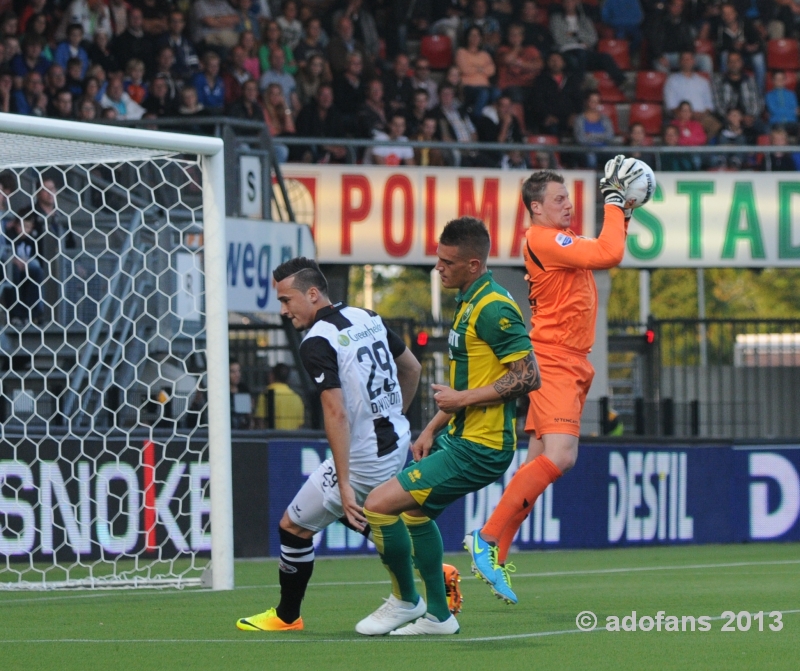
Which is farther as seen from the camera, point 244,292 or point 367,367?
point 244,292

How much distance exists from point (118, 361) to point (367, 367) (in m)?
6.94

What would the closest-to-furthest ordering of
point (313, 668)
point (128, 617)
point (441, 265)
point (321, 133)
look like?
point (313, 668) → point (441, 265) → point (128, 617) → point (321, 133)

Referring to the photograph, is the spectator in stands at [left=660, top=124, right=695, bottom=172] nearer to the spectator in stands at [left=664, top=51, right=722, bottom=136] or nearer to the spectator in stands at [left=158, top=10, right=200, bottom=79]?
the spectator in stands at [left=664, top=51, right=722, bottom=136]

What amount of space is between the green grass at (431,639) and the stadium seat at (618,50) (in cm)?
1113

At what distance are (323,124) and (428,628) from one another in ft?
36.7

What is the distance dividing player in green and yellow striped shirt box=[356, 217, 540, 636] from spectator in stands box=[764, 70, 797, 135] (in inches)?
555

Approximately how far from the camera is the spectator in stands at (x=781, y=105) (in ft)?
63.5

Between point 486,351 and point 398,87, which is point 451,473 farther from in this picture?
point 398,87

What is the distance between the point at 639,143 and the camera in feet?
59.1

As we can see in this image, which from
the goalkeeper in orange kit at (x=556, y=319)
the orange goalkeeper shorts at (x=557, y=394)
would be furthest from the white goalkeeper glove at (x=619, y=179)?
the orange goalkeeper shorts at (x=557, y=394)

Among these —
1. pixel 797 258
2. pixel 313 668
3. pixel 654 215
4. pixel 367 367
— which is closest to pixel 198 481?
pixel 367 367

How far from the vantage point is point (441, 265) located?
6.26 metres

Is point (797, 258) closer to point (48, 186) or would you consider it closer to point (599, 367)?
point (599, 367)

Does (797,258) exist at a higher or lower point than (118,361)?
higher
